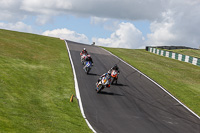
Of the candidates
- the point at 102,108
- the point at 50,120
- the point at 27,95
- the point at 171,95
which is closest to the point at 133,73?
the point at 171,95

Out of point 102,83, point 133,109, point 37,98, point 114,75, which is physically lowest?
point 133,109

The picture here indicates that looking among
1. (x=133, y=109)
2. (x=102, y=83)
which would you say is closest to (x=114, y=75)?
(x=102, y=83)

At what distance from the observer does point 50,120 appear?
1263cm

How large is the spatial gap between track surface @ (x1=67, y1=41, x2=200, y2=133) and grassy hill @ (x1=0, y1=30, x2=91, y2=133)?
1.05 m

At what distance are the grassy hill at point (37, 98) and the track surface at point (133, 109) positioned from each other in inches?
41.4

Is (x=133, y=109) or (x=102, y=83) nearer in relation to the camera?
(x=133, y=109)

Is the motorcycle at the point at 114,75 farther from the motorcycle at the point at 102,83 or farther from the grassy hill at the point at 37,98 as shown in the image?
the grassy hill at the point at 37,98

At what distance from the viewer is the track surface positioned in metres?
14.4

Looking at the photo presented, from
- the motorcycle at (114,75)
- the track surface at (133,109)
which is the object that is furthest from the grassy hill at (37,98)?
the motorcycle at (114,75)

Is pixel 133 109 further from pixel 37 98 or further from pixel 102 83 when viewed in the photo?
pixel 37 98

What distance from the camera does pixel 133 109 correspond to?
17375mm

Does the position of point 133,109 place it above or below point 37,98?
below

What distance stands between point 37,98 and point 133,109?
6.09 metres

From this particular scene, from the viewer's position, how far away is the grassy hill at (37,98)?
1156cm
